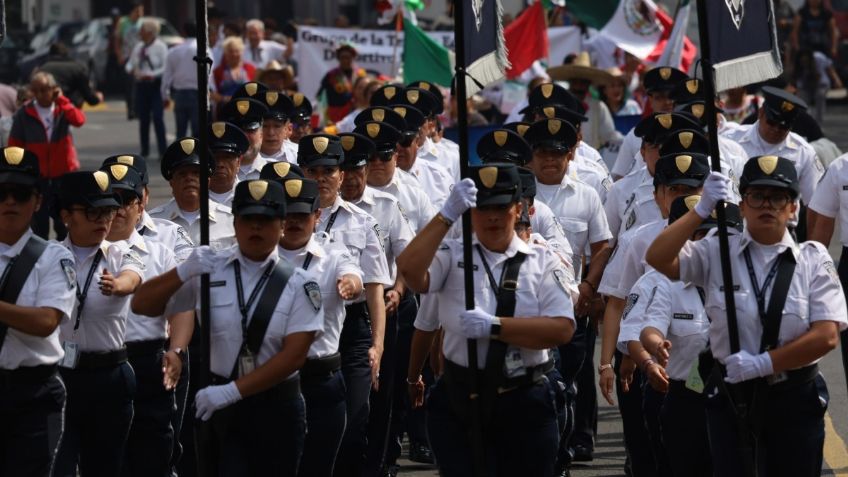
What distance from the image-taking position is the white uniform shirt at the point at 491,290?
26.0ft

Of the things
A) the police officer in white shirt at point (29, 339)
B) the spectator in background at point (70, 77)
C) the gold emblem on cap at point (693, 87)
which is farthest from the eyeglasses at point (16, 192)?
the spectator in background at point (70, 77)

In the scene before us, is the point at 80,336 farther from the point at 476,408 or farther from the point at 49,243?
the point at 476,408

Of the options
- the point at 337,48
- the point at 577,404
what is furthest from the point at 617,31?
the point at 577,404

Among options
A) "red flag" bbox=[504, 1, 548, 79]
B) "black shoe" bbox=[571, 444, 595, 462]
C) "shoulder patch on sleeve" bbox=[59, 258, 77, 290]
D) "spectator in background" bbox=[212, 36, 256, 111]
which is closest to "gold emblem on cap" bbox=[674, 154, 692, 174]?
"black shoe" bbox=[571, 444, 595, 462]

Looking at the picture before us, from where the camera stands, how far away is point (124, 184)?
30.0ft

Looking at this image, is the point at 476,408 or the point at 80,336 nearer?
the point at 476,408

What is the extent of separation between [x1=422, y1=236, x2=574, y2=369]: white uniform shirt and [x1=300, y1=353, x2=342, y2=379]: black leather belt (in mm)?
854

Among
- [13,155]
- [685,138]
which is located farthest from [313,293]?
[685,138]

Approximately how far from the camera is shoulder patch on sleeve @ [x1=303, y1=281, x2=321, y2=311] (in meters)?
7.75

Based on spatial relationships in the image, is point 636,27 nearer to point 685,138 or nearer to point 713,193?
point 685,138

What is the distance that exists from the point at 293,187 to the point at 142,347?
4.13 feet

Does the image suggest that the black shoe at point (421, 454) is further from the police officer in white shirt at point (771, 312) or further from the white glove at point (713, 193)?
the white glove at point (713, 193)

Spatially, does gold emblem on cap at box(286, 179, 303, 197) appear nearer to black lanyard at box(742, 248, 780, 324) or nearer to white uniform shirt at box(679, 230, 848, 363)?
white uniform shirt at box(679, 230, 848, 363)

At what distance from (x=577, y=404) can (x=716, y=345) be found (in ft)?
11.8
